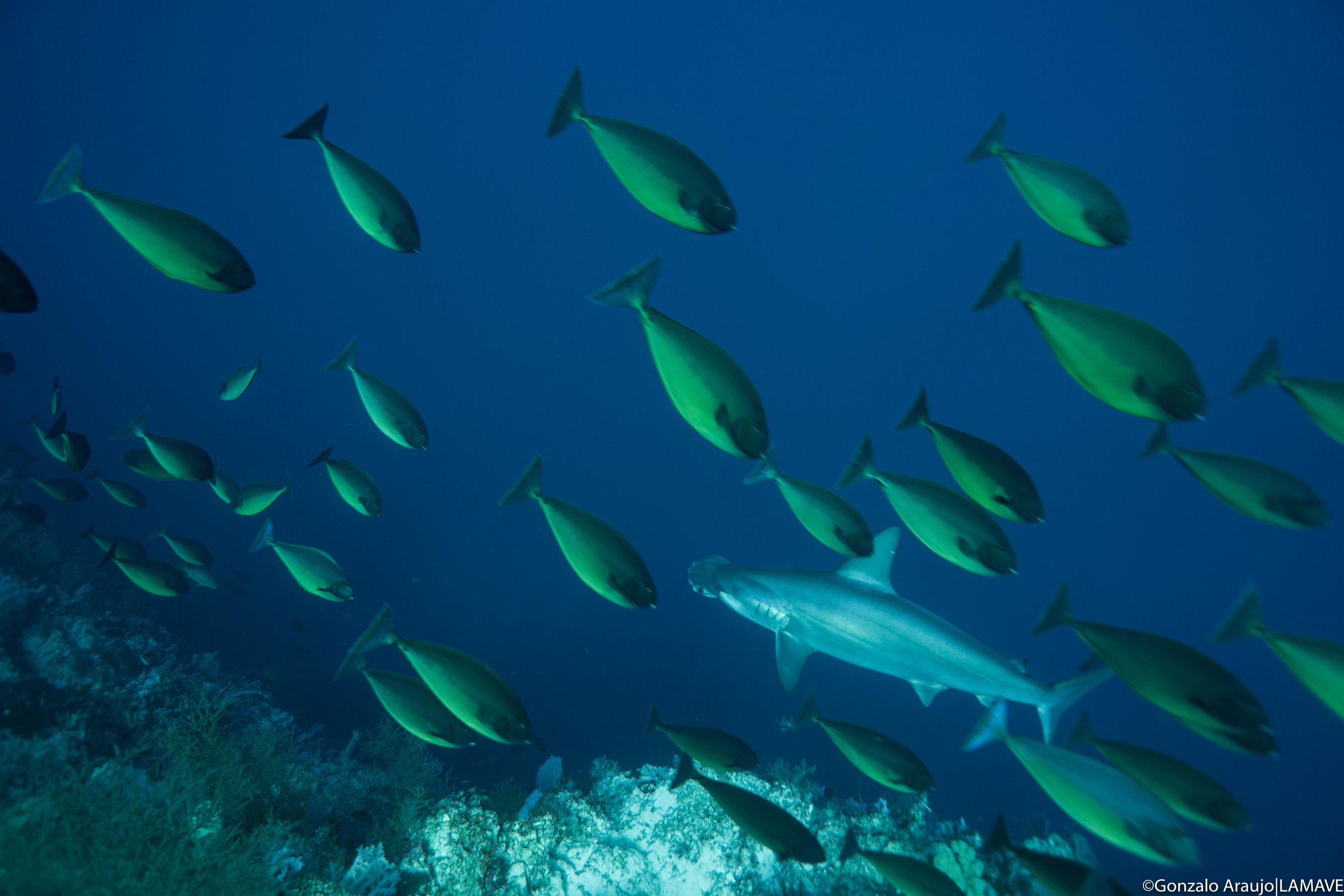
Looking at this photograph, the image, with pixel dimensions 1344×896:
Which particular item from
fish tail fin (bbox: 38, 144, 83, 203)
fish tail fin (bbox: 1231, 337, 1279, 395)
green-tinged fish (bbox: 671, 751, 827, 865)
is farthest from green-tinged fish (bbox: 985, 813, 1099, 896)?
fish tail fin (bbox: 38, 144, 83, 203)

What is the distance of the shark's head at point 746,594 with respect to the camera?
543cm

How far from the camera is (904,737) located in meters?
20.8

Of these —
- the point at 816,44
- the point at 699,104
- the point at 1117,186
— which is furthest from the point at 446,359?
the point at 1117,186

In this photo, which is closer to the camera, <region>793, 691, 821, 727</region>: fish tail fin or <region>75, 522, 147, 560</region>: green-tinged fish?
<region>793, 691, 821, 727</region>: fish tail fin

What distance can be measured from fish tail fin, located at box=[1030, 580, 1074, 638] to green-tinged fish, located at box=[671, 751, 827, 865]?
1.70 meters

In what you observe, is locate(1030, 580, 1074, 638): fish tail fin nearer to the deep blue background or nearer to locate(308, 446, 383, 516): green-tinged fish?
locate(308, 446, 383, 516): green-tinged fish

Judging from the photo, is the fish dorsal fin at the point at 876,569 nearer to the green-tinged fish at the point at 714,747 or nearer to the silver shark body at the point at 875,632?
the silver shark body at the point at 875,632

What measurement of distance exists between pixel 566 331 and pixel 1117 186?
5123cm

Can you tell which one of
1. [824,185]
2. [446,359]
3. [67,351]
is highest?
[824,185]

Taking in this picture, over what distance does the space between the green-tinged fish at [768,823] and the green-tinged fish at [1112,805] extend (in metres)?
1.25

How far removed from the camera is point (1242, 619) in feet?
8.34

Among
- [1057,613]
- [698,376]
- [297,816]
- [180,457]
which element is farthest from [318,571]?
[1057,613]

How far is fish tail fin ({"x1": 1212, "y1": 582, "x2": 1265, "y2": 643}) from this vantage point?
8.14ft

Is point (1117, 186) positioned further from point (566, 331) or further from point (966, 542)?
point (966, 542)
